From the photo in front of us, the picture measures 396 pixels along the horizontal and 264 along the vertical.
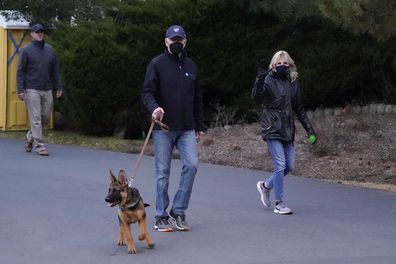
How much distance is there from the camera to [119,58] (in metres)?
15.3

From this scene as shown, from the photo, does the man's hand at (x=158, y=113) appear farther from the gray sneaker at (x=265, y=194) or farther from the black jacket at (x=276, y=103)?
the gray sneaker at (x=265, y=194)

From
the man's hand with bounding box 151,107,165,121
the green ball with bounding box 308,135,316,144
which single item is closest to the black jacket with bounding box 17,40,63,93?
the green ball with bounding box 308,135,316,144

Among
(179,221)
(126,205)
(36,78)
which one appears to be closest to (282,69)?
(179,221)

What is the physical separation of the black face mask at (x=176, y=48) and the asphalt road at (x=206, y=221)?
167 centimetres

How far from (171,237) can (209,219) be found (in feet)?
3.14

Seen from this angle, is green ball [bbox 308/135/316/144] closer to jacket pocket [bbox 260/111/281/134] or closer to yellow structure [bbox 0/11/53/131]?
jacket pocket [bbox 260/111/281/134]

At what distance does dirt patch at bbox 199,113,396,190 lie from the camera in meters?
12.1

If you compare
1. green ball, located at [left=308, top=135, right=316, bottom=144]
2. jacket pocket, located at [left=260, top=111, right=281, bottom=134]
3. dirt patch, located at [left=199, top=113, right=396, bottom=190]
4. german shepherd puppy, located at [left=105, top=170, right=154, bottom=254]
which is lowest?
dirt patch, located at [left=199, top=113, right=396, bottom=190]

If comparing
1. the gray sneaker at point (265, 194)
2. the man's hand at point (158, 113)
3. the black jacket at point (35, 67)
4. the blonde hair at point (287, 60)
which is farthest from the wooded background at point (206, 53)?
the man's hand at point (158, 113)

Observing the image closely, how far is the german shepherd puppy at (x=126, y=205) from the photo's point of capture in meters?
7.30

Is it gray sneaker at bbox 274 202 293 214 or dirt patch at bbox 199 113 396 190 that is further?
dirt patch at bbox 199 113 396 190

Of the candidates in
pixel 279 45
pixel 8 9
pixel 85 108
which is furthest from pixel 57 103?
pixel 279 45

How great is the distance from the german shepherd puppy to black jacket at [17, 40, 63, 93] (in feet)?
20.1

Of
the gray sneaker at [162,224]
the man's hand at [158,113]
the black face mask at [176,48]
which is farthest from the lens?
the gray sneaker at [162,224]
